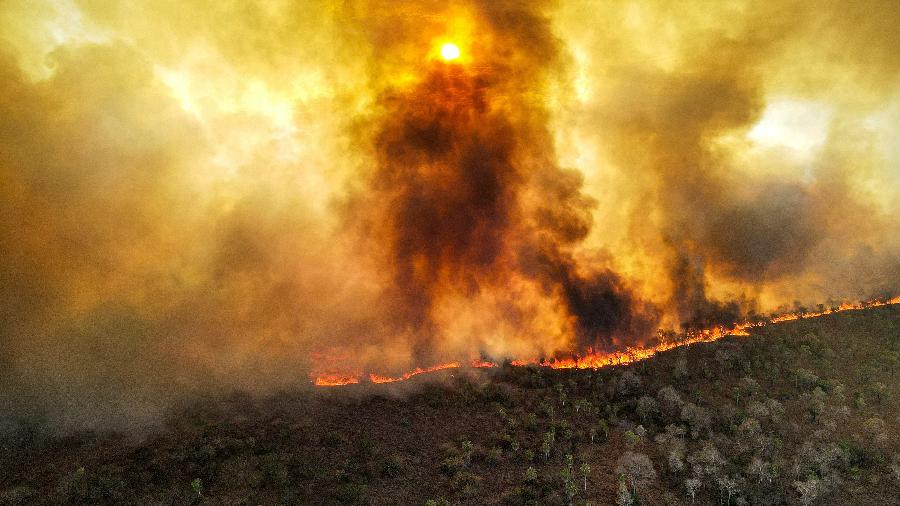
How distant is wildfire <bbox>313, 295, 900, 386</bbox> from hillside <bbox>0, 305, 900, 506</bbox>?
6.75ft

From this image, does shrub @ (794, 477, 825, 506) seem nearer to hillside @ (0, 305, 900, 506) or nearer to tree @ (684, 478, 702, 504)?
hillside @ (0, 305, 900, 506)

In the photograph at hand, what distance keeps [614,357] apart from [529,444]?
20.1m

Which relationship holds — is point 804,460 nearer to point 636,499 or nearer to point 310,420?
point 636,499

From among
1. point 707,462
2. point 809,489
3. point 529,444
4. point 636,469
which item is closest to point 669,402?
point 707,462

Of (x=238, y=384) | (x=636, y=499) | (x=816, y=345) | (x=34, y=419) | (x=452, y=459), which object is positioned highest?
(x=816, y=345)

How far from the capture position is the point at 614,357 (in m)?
55.3

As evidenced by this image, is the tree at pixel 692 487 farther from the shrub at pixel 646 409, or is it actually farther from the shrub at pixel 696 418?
the shrub at pixel 646 409

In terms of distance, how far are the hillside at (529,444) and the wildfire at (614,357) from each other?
2058 millimetres

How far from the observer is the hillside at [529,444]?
111 feet

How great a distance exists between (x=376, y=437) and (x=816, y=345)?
154ft

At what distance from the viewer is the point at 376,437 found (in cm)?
3941

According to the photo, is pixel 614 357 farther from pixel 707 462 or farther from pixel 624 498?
pixel 624 498

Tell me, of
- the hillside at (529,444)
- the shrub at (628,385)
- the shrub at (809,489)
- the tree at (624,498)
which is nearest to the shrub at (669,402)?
the hillside at (529,444)

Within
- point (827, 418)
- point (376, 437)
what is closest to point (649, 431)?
point (827, 418)
